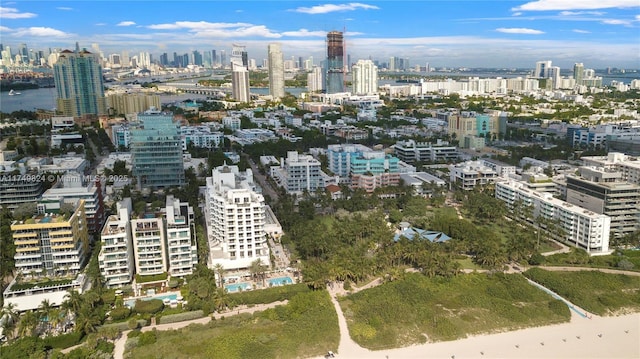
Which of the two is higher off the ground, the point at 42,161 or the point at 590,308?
the point at 42,161

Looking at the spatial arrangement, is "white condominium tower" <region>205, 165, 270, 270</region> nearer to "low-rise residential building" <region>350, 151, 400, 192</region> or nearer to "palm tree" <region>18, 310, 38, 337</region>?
"palm tree" <region>18, 310, 38, 337</region>

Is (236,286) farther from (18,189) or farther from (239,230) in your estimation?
(18,189)

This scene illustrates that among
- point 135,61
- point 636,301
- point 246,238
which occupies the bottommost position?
point 636,301

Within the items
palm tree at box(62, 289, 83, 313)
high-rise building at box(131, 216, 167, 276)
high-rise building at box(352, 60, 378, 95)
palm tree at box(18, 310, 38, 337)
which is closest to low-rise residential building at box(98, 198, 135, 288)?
high-rise building at box(131, 216, 167, 276)

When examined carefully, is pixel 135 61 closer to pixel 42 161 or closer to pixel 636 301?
pixel 42 161

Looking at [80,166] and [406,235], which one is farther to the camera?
[80,166]

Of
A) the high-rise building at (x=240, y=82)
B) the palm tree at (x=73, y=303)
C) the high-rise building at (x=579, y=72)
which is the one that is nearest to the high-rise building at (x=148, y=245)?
the palm tree at (x=73, y=303)

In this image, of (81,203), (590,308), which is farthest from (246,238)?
(590,308)

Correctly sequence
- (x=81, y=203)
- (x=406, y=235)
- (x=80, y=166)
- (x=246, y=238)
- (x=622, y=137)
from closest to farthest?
(x=246, y=238)
(x=81, y=203)
(x=406, y=235)
(x=80, y=166)
(x=622, y=137)

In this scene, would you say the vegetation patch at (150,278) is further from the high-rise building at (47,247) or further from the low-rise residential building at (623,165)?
the low-rise residential building at (623,165)
